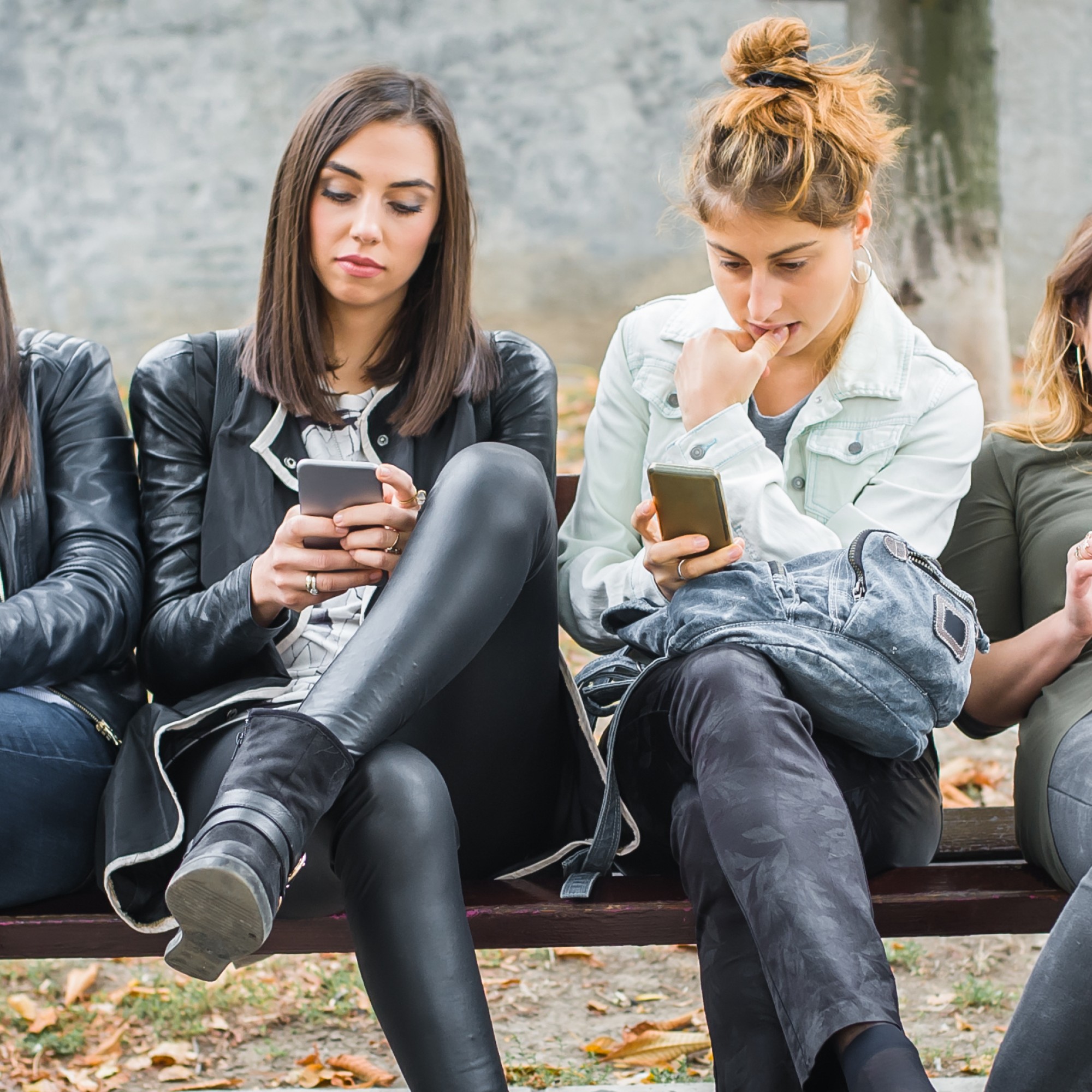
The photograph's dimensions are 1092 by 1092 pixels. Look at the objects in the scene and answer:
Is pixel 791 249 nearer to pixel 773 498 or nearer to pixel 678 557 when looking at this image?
pixel 773 498

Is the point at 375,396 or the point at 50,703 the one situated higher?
the point at 375,396

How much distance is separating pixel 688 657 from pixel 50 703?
1.11m

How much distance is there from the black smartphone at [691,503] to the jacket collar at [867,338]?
0.54 meters

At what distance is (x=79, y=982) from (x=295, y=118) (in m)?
6.75

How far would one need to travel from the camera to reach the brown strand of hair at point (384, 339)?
2592 mm

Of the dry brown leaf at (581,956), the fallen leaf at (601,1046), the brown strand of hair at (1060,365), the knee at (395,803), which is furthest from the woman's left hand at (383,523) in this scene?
the dry brown leaf at (581,956)

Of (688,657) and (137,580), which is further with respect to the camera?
(137,580)

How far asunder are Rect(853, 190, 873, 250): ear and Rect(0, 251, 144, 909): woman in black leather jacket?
144 centimetres

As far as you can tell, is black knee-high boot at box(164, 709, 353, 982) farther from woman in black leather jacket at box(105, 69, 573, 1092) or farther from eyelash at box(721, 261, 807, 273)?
eyelash at box(721, 261, 807, 273)

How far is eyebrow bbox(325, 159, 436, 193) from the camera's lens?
2.57 m

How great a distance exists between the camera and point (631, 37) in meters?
8.45

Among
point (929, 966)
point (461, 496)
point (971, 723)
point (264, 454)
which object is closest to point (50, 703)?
point (264, 454)

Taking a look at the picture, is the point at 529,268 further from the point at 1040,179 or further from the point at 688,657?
the point at 688,657

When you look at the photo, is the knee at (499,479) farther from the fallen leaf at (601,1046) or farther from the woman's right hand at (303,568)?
the fallen leaf at (601,1046)
